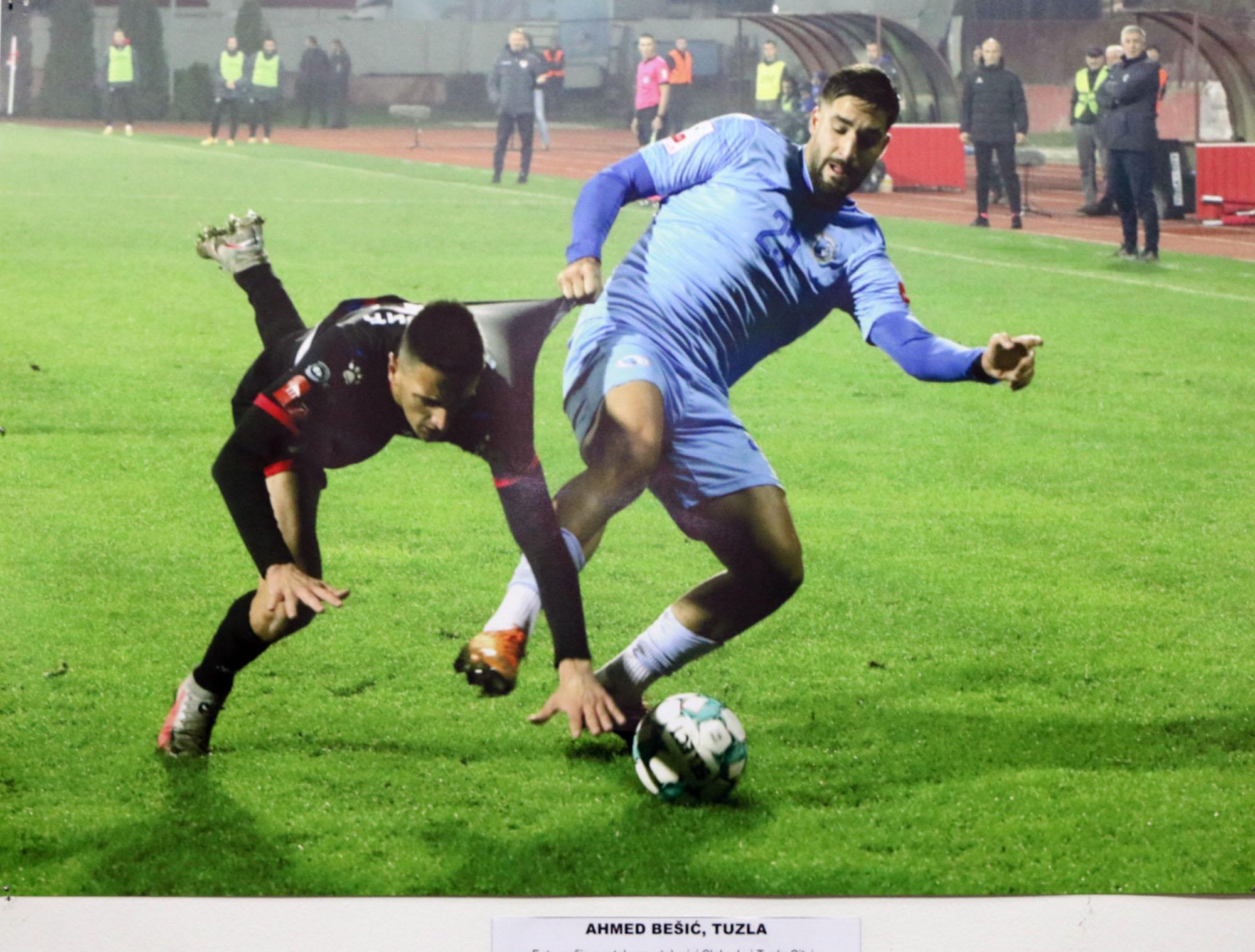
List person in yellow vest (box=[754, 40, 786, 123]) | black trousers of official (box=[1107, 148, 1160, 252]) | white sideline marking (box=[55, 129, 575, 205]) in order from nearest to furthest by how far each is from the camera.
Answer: person in yellow vest (box=[754, 40, 786, 123])
white sideline marking (box=[55, 129, 575, 205])
black trousers of official (box=[1107, 148, 1160, 252])

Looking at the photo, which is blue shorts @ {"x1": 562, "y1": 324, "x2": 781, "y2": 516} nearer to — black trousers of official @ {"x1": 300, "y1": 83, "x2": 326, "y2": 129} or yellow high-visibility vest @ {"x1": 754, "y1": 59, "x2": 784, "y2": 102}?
yellow high-visibility vest @ {"x1": 754, "y1": 59, "x2": 784, "y2": 102}

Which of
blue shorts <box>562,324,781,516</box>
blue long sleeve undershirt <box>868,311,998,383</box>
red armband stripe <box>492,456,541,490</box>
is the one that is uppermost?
blue long sleeve undershirt <box>868,311,998,383</box>

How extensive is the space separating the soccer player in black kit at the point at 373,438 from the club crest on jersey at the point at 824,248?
48cm

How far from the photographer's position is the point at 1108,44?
300cm

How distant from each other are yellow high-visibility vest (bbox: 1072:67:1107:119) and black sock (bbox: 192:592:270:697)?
2.06 m

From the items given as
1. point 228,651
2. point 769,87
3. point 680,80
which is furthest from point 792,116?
point 228,651

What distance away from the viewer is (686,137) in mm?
2586

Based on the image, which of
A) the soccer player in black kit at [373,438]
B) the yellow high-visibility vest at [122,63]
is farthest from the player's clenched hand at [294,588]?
the yellow high-visibility vest at [122,63]

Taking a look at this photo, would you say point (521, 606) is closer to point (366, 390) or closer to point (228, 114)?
point (366, 390)

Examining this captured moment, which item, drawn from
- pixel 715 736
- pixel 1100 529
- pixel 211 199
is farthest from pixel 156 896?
pixel 1100 529

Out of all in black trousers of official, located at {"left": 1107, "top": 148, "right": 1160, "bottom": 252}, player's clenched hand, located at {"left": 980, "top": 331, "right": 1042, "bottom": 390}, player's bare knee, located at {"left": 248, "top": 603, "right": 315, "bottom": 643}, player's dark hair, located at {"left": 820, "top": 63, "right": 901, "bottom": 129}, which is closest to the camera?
player's clenched hand, located at {"left": 980, "top": 331, "right": 1042, "bottom": 390}

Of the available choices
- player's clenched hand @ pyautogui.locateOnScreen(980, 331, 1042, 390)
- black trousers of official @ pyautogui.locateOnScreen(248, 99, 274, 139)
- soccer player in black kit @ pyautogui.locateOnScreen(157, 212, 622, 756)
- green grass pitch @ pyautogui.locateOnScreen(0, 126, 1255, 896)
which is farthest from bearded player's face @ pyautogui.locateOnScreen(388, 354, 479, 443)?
player's clenched hand @ pyautogui.locateOnScreen(980, 331, 1042, 390)

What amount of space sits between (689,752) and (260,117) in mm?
1516

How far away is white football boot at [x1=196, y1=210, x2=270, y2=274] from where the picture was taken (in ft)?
8.95
